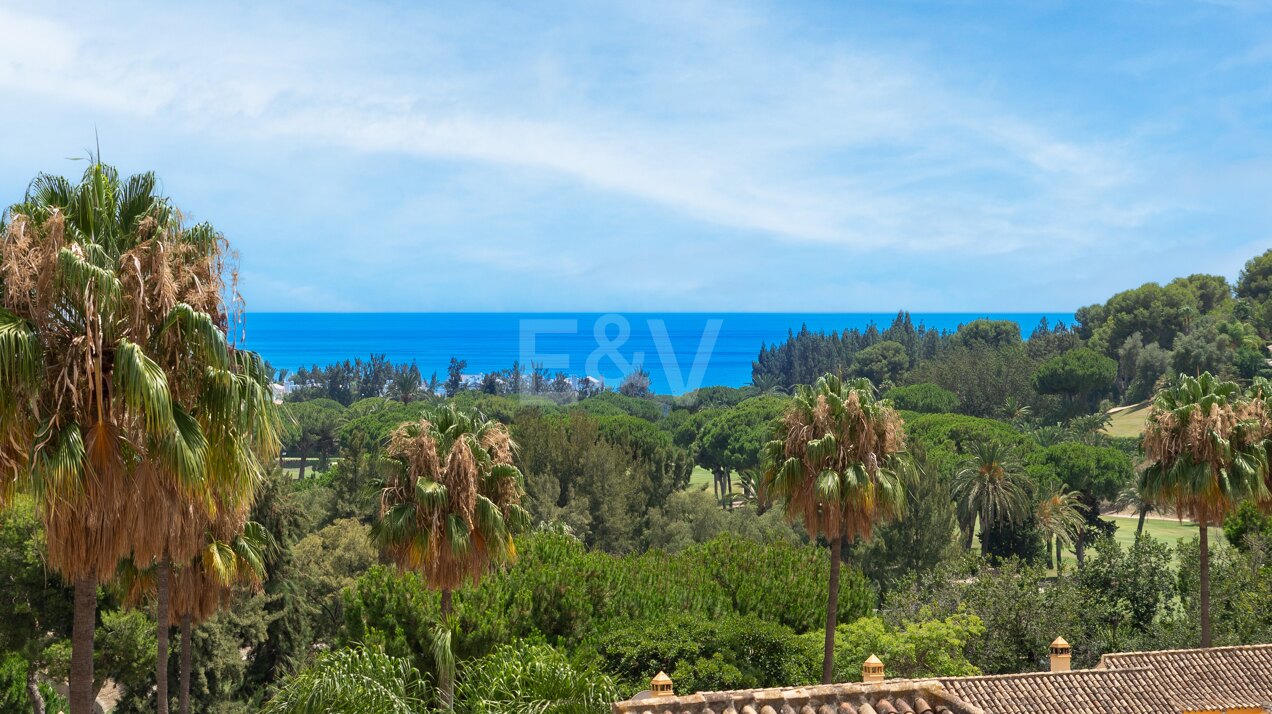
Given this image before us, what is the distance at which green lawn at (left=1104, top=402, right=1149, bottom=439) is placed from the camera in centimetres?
10343

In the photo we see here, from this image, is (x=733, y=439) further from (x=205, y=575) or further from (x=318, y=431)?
(x=205, y=575)

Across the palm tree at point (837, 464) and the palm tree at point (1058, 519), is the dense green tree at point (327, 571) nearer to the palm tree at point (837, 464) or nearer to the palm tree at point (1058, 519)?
the palm tree at point (837, 464)

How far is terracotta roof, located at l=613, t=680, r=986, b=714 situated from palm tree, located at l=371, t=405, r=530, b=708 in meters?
8.21

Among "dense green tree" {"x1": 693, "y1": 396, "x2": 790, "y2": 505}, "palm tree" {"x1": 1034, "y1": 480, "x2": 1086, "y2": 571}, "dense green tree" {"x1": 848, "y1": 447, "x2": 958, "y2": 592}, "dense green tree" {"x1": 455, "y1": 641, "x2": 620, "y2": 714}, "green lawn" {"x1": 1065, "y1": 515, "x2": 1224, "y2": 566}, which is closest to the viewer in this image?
"dense green tree" {"x1": 455, "y1": 641, "x2": 620, "y2": 714}

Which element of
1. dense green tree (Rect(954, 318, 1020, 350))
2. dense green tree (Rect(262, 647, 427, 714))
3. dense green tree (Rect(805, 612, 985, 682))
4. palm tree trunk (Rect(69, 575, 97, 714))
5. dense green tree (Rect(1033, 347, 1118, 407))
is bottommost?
dense green tree (Rect(805, 612, 985, 682))

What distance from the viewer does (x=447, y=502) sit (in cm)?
2011

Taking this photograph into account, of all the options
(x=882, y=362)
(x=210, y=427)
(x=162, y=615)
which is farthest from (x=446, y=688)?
(x=882, y=362)

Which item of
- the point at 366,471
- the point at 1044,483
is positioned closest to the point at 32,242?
the point at 366,471

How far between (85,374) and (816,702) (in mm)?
8360

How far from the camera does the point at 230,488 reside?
33.7 feet

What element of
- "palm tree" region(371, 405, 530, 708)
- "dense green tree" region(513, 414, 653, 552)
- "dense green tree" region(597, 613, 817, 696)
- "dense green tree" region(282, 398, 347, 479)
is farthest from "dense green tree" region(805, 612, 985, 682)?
"dense green tree" region(282, 398, 347, 479)

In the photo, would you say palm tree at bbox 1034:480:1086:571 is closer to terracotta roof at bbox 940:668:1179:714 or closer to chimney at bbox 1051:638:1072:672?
chimney at bbox 1051:638:1072:672

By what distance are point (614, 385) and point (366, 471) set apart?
129 meters

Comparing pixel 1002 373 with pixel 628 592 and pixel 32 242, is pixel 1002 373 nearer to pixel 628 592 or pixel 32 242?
pixel 628 592
